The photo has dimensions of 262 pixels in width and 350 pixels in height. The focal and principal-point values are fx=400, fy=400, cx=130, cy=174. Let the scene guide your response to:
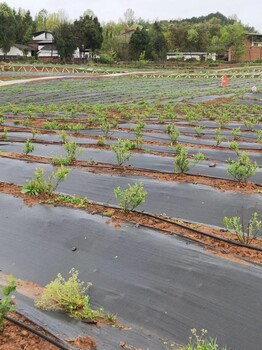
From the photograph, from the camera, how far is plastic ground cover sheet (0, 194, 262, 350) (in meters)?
3.05

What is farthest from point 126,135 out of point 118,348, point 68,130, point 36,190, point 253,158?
point 118,348

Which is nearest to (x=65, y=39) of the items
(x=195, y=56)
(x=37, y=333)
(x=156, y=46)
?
(x=156, y=46)

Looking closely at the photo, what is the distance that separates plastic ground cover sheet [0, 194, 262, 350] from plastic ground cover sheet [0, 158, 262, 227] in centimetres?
82

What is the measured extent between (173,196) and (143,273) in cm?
204

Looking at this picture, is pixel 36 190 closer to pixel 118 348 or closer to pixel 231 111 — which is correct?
pixel 118 348

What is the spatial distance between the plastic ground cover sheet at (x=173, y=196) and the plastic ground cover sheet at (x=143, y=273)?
819 mm

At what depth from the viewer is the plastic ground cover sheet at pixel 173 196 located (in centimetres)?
508

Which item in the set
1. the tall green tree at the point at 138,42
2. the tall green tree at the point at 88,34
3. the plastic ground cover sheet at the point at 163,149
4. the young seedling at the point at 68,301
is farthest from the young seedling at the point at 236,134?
the tall green tree at the point at 88,34

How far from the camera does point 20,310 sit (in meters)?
3.16

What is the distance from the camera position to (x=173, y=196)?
558cm

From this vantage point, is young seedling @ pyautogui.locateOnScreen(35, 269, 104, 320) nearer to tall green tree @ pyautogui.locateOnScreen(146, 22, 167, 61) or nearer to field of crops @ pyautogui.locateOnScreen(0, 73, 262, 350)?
field of crops @ pyautogui.locateOnScreen(0, 73, 262, 350)

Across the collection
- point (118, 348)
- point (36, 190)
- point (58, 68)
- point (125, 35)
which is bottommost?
point (118, 348)

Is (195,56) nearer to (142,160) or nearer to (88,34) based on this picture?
(88,34)

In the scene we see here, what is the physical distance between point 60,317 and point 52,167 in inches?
173
